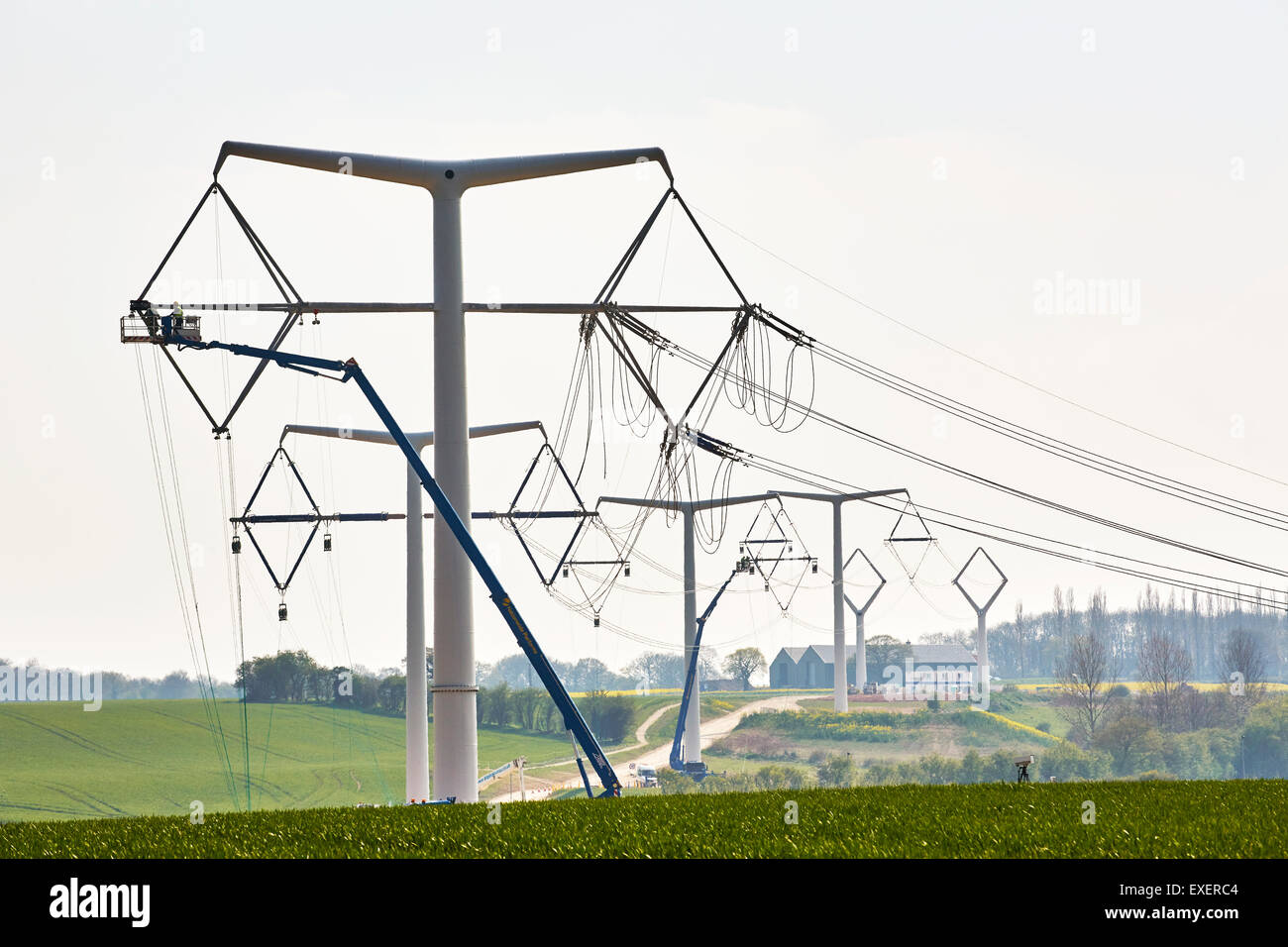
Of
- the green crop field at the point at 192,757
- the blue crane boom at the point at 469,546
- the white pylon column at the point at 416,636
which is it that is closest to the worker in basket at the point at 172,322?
the blue crane boom at the point at 469,546

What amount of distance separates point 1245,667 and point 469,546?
433 ft

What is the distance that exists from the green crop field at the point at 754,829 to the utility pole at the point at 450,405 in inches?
336

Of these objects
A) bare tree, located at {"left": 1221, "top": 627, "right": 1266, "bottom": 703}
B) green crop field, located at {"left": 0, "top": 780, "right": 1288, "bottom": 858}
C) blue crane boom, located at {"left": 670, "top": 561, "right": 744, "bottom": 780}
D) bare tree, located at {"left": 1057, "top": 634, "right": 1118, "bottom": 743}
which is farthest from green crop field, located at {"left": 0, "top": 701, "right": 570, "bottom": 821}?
green crop field, located at {"left": 0, "top": 780, "right": 1288, "bottom": 858}

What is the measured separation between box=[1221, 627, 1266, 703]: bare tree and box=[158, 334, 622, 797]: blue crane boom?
12165 centimetres

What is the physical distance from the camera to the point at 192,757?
136125 millimetres

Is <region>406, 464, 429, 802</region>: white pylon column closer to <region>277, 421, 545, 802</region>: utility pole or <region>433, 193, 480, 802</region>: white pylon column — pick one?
<region>277, 421, 545, 802</region>: utility pole

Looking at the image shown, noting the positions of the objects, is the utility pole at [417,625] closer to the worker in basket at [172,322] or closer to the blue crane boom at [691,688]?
the worker in basket at [172,322]

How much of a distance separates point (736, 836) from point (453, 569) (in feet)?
52.1

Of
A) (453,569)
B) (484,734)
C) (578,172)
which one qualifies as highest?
(578,172)

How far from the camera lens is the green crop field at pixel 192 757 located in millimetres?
112438

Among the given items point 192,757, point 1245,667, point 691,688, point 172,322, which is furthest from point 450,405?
point 1245,667
